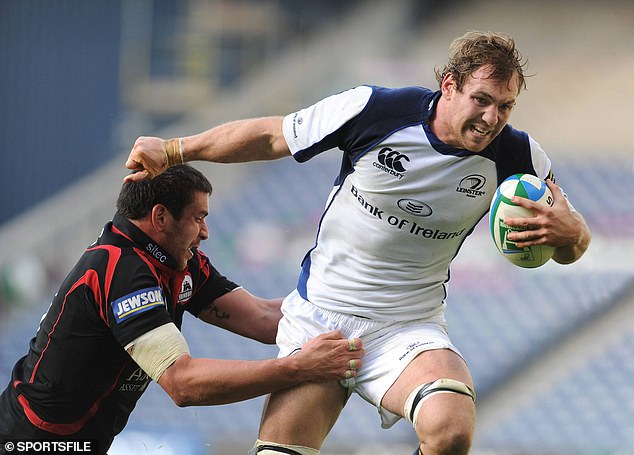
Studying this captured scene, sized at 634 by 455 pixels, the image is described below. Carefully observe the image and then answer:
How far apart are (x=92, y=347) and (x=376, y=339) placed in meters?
1.12

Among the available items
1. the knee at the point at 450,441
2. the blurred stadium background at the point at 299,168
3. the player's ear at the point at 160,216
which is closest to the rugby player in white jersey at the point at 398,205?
the knee at the point at 450,441

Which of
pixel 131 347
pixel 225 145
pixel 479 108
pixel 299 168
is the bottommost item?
pixel 299 168

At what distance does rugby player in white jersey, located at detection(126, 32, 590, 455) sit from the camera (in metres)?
3.66

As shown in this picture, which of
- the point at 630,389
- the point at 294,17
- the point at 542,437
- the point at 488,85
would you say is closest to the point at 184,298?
the point at 488,85

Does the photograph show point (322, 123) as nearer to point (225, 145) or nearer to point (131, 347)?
point (225, 145)

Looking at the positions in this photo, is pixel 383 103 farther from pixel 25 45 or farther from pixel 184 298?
pixel 25 45

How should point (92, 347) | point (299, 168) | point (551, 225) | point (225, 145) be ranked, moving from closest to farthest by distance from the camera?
1. point (551, 225)
2. point (225, 145)
3. point (92, 347)
4. point (299, 168)

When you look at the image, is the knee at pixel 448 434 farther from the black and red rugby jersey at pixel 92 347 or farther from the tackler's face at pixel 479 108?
the black and red rugby jersey at pixel 92 347

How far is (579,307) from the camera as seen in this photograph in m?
10.3

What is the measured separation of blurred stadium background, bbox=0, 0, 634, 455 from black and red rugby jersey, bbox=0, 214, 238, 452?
4594 millimetres

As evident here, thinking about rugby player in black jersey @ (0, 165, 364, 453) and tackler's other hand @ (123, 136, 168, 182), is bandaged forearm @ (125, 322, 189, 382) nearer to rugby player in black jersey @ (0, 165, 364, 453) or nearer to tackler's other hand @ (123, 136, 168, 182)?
rugby player in black jersey @ (0, 165, 364, 453)

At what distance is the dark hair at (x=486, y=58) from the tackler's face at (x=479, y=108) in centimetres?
2

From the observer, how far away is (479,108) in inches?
143

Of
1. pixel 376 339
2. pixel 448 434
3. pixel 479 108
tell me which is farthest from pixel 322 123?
pixel 448 434
